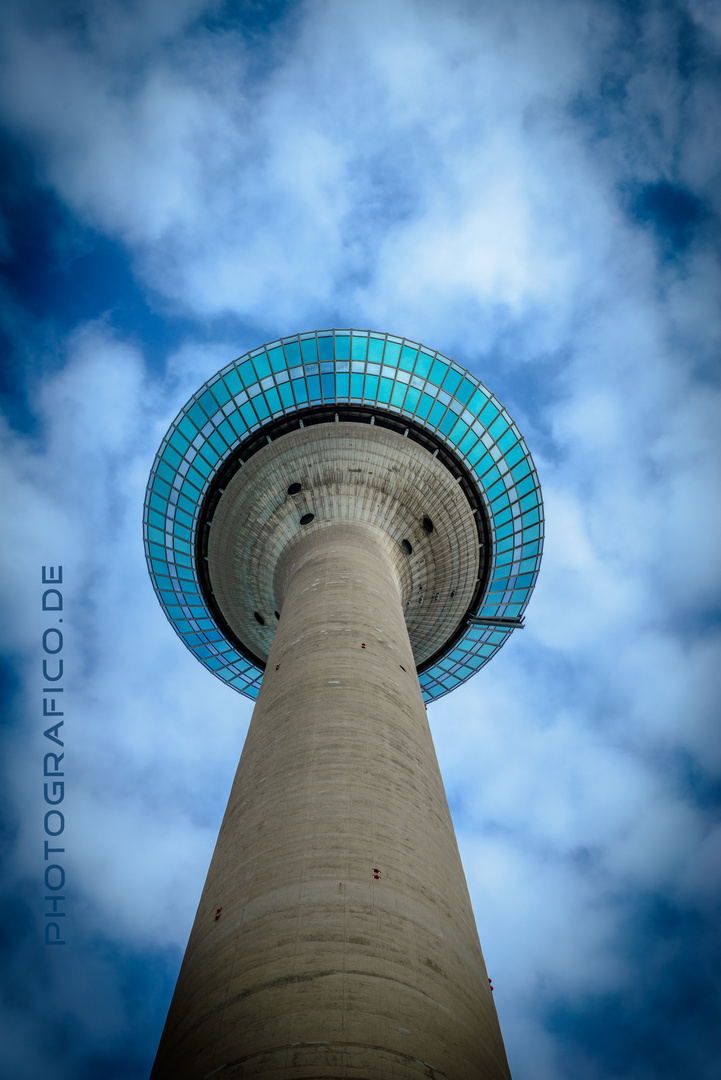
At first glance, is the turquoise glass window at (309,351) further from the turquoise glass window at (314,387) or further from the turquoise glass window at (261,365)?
the turquoise glass window at (261,365)

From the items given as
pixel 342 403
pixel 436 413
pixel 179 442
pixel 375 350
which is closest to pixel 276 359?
pixel 342 403

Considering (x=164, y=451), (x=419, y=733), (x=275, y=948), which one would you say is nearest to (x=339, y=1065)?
(x=275, y=948)

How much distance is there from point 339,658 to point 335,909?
710cm

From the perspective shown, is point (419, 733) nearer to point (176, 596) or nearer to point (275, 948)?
point (275, 948)

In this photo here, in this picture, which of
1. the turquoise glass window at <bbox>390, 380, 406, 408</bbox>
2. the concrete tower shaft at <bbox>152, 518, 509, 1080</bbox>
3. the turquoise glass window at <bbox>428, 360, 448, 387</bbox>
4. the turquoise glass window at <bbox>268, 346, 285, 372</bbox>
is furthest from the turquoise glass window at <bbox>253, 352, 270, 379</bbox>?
the concrete tower shaft at <bbox>152, 518, 509, 1080</bbox>

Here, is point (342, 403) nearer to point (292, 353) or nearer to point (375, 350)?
point (375, 350)

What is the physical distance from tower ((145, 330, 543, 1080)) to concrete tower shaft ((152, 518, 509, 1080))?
1.6 inches

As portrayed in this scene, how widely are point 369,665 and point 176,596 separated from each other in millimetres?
20075

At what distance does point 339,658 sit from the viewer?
55.1ft

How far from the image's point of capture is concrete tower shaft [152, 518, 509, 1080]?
8.52 metres

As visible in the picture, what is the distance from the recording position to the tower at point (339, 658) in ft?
29.7

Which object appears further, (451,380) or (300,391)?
(451,380)

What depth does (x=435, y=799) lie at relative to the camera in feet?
47.8

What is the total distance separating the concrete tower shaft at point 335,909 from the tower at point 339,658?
40mm
